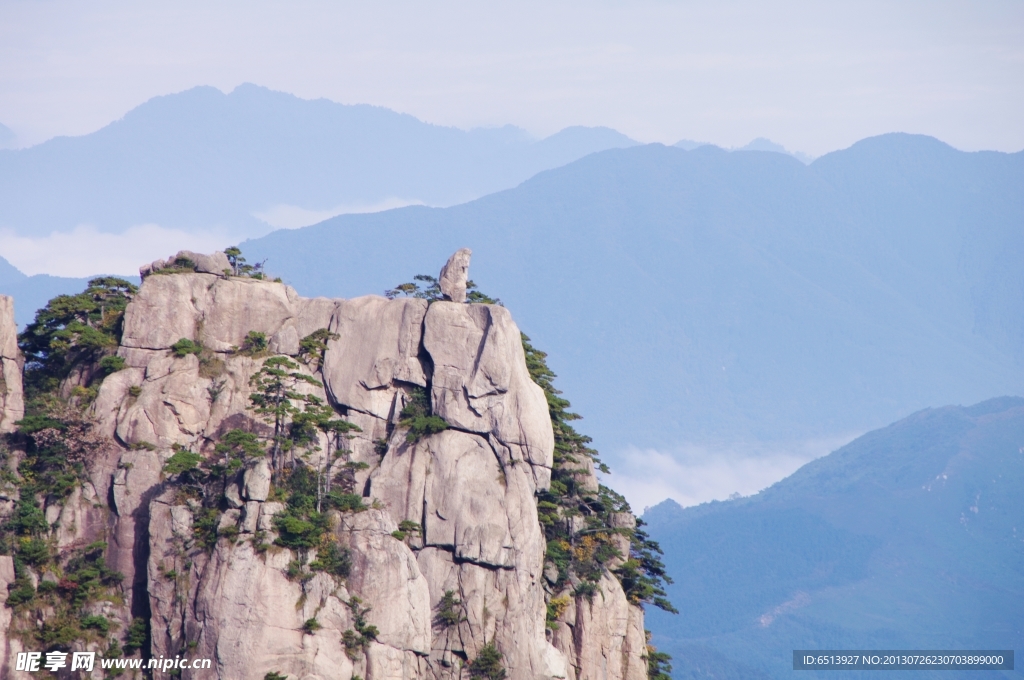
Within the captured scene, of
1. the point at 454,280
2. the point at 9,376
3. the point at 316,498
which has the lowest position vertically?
the point at 316,498

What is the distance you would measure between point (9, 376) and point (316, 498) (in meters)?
16.2

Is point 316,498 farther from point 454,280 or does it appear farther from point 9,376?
point 9,376

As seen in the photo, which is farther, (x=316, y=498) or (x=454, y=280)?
(x=454, y=280)

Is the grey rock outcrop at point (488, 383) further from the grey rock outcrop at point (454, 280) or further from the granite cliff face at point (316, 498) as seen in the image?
the grey rock outcrop at point (454, 280)

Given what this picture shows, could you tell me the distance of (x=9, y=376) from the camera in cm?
7175

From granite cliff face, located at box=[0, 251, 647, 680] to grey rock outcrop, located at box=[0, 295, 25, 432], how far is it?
0.27 ft

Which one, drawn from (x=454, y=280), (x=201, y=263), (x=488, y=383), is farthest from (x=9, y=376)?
(x=488, y=383)

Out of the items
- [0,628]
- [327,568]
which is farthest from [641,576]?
[0,628]

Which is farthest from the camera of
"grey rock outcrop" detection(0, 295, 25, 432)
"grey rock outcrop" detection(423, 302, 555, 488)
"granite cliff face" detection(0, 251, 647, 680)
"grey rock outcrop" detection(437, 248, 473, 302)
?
"grey rock outcrop" detection(437, 248, 473, 302)

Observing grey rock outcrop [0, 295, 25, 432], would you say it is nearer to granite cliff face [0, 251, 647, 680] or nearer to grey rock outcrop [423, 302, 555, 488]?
granite cliff face [0, 251, 647, 680]

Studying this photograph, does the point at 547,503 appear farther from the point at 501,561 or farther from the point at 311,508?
the point at 311,508

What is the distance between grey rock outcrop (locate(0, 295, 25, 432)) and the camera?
233ft

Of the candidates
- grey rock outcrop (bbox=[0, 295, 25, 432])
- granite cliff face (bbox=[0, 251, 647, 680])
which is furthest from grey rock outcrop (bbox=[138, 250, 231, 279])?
grey rock outcrop (bbox=[0, 295, 25, 432])

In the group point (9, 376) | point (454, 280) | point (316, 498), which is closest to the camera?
point (316, 498)
